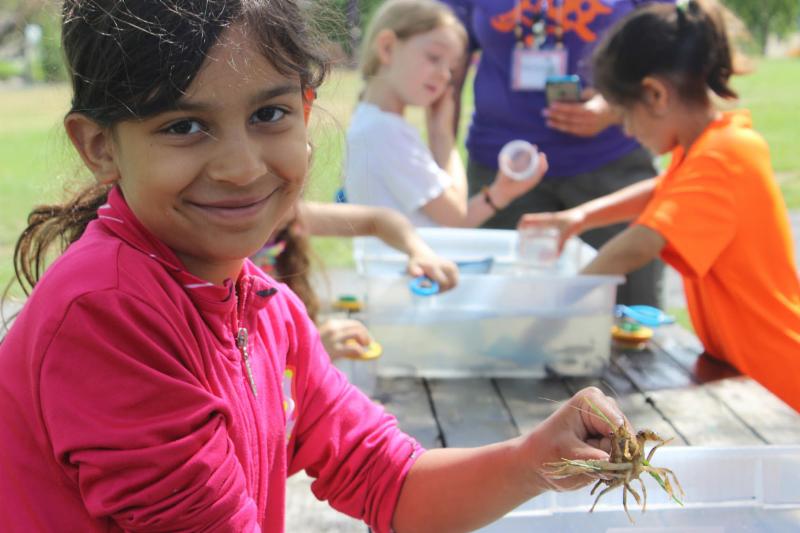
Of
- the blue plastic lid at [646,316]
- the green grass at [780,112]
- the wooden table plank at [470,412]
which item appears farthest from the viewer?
the green grass at [780,112]

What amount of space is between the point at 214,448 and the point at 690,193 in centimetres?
Result: 167

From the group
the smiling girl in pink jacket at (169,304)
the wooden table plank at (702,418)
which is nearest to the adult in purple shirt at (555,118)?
the wooden table plank at (702,418)

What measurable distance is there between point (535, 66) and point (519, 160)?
1.20ft

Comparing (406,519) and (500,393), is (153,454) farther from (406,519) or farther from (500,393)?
(500,393)

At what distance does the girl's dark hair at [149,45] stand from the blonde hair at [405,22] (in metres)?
2.00

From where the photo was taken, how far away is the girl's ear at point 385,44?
308 centimetres

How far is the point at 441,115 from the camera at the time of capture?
3.33 metres

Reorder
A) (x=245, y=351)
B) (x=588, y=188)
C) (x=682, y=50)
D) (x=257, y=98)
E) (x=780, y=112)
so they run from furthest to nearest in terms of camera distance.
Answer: (x=780, y=112)
(x=588, y=188)
(x=682, y=50)
(x=245, y=351)
(x=257, y=98)

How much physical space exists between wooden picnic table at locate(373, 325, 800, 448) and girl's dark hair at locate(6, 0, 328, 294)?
0.96 meters

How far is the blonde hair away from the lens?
3.05m

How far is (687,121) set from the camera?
2.53 meters

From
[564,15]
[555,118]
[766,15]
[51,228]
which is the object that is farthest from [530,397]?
[766,15]

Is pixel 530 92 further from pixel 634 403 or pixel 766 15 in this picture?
pixel 766 15

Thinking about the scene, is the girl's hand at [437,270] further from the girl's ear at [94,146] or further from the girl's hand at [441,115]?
the girl's hand at [441,115]
